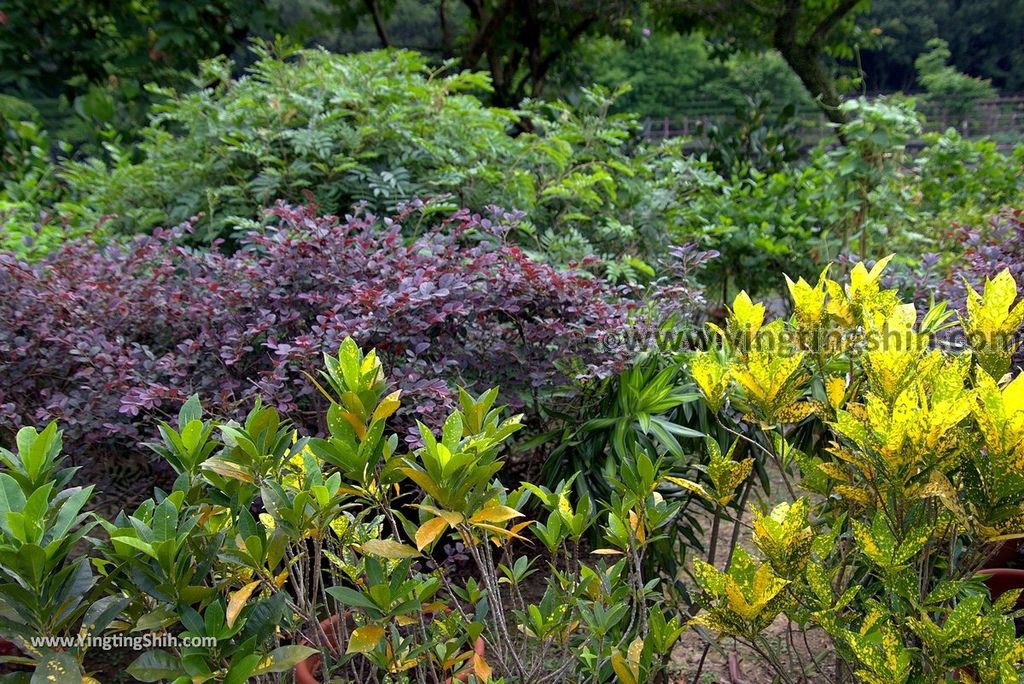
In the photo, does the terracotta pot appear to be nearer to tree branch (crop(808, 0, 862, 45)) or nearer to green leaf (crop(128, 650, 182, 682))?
green leaf (crop(128, 650, 182, 682))

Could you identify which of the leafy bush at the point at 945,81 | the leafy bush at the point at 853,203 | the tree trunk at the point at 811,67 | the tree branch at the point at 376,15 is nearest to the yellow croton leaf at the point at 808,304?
the leafy bush at the point at 853,203

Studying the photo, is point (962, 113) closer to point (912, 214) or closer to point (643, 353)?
point (912, 214)

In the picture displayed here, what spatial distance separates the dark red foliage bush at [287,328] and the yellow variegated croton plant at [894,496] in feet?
1.95

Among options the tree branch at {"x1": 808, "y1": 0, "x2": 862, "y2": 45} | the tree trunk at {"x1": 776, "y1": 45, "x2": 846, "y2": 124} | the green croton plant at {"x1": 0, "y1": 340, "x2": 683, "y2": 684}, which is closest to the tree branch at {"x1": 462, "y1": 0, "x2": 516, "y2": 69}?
the tree trunk at {"x1": 776, "y1": 45, "x2": 846, "y2": 124}

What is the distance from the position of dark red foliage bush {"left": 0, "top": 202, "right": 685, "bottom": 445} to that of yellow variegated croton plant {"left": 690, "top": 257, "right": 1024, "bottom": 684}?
0.59 m

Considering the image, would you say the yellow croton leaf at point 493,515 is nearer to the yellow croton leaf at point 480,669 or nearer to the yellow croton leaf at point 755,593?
the yellow croton leaf at point 480,669

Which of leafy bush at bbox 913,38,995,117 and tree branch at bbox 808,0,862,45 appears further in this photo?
leafy bush at bbox 913,38,995,117

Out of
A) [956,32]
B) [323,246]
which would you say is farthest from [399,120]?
[956,32]

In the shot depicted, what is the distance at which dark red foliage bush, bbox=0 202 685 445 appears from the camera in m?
2.18

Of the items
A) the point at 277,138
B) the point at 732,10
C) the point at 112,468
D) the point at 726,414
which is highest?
the point at 732,10

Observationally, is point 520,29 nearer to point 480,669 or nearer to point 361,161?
point 361,161

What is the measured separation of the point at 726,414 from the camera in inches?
89.5

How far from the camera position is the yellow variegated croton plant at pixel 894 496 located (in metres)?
1.37

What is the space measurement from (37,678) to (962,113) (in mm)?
23509
